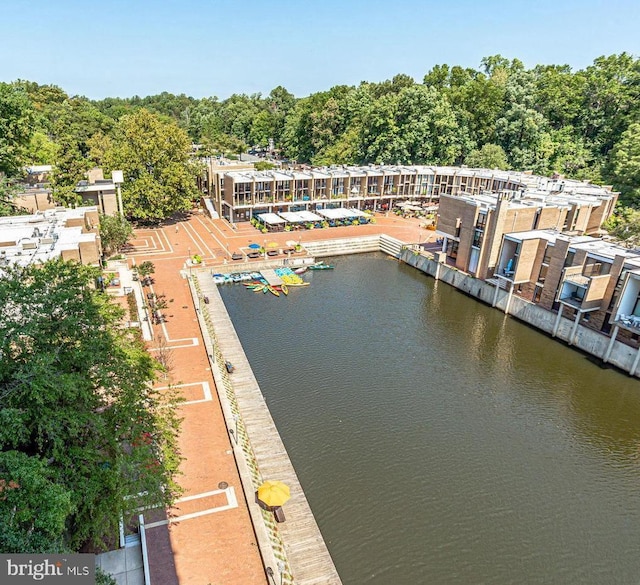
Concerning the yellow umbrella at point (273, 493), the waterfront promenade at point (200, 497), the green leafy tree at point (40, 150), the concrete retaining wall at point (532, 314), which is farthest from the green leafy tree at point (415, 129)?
the yellow umbrella at point (273, 493)

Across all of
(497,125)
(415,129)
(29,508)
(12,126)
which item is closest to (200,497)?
(29,508)

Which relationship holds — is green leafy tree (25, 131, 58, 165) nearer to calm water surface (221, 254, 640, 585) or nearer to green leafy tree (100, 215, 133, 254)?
green leafy tree (100, 215, 133, 254)

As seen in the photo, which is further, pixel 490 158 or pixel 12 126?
pixel 490 158

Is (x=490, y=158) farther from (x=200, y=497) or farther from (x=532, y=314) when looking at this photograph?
(x=200, y=497)

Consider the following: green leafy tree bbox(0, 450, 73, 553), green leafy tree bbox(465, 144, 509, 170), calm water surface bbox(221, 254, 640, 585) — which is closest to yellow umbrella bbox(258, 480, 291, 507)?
calm water surface bbox(221, 254, 640, 585)

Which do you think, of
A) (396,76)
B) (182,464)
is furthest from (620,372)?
(396,76)

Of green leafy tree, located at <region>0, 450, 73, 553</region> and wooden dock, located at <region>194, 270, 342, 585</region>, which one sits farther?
wooden dock, located at <region>194, 270, 342, 585</region>
